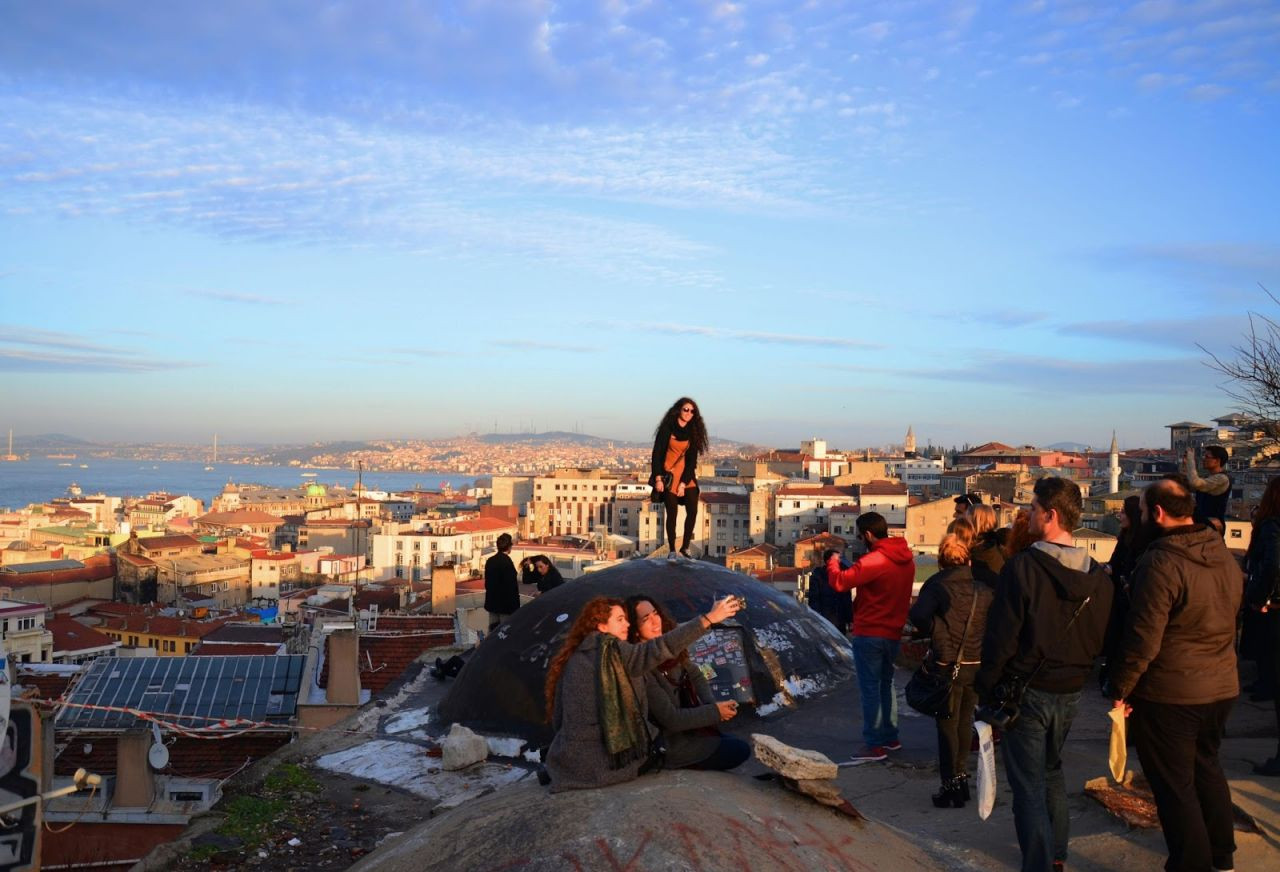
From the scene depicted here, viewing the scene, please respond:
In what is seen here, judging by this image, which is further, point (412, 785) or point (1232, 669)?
point (412, 785)

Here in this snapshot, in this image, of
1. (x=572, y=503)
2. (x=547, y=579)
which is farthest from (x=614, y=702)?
(x=572, y=503)

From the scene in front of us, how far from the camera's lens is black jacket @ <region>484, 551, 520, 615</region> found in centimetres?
1021

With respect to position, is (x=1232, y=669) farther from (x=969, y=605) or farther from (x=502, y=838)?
(x=502, y=838)

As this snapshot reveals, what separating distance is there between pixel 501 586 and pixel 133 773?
3939 mm

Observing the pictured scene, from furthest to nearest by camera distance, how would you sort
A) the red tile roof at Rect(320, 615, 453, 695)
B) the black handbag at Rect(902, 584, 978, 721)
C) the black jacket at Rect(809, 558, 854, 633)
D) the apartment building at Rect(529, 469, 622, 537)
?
the apartment building at Rect(529, 469, 622, 537) → the red tile roof at Rect(320, 615, 453, 695) → the black jacket at Rect(809, 558, 854, 633) → the black handbag at Rect(902, 584, 978, 721)

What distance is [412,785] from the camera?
7227mm

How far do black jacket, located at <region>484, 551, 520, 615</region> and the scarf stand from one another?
19.4 feet

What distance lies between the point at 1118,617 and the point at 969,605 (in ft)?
3.09

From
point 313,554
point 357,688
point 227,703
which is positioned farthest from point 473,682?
point 313,554

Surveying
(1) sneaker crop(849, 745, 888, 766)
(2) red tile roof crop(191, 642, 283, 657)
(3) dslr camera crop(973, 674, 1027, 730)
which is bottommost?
(2) red tile roof crop(191, 642, 283, 657)

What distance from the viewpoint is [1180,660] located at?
13.6ft

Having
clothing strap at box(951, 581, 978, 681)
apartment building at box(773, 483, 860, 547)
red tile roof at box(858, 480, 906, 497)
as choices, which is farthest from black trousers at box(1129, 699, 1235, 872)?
red tile roof at box(858, 480, 906, 497)

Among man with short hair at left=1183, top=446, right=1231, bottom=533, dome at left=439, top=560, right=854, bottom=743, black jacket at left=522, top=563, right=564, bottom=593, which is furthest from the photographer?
black jacket at left=522, top=563, right=564, bottom=593

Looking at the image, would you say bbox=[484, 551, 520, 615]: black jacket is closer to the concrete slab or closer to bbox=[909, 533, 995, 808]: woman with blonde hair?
bbox=[909, 533, 995, 808]: woman with blonde hair
